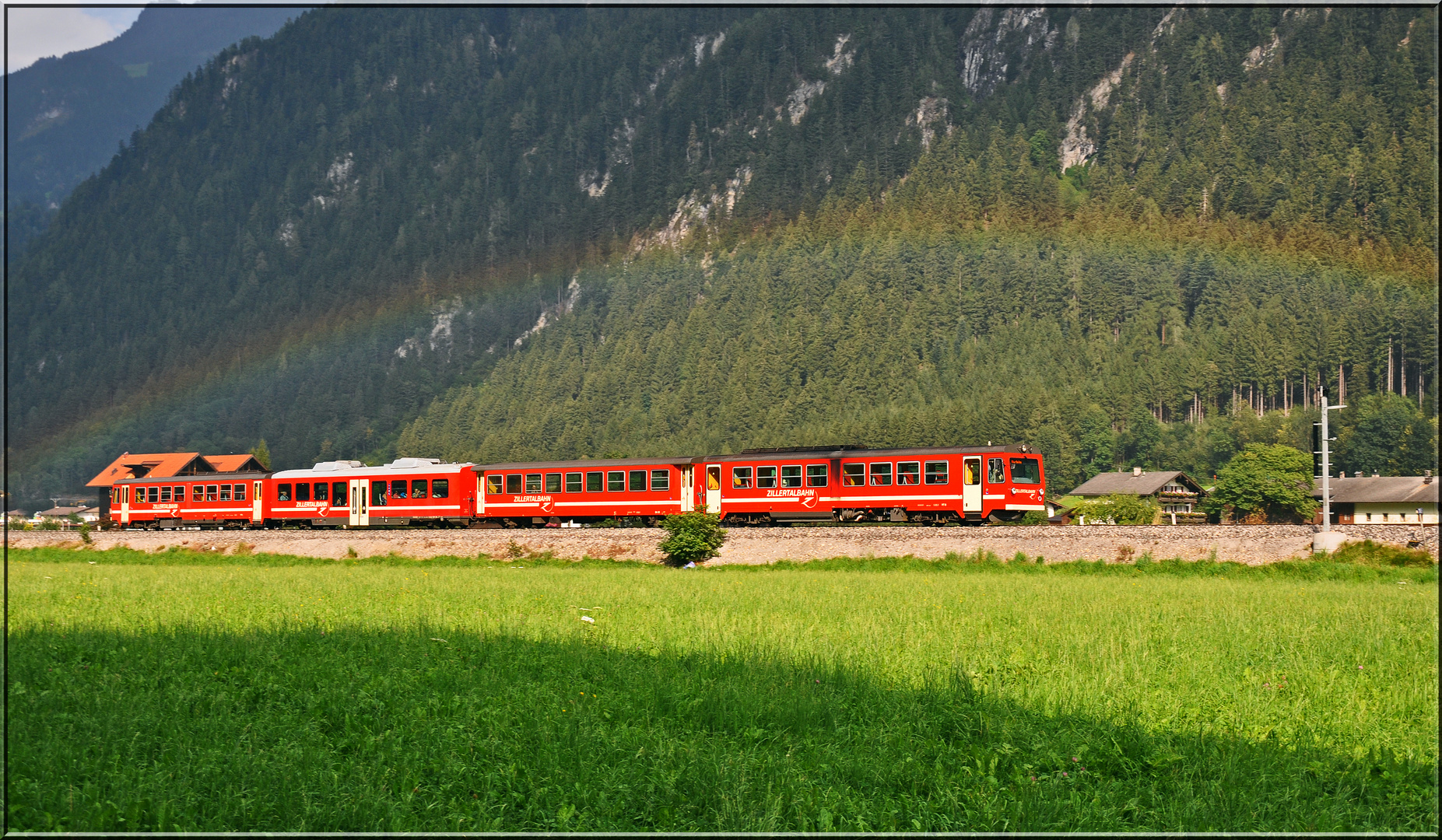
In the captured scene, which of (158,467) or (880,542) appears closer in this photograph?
(880,542)

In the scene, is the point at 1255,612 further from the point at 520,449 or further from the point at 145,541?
the point at 520,449

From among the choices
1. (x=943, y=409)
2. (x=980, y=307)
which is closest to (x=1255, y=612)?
(x=943, y=409)

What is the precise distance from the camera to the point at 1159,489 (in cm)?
10312

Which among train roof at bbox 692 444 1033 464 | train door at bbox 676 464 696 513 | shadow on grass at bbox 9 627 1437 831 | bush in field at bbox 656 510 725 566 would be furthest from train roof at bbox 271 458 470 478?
shadow on grass at bbox 9 627 1437 831

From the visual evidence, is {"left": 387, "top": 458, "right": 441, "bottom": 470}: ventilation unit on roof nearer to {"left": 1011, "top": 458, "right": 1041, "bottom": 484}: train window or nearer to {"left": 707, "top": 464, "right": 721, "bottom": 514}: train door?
{"left": 707, "top": 464, "right": 721, "bottom": 514}: train door

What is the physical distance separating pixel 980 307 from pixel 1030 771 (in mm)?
184656

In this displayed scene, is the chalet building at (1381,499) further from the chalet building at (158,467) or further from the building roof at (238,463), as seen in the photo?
the building roof at (238,463)

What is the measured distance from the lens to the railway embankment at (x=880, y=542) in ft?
112

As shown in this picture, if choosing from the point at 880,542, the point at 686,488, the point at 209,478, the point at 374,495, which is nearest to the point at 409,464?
the point at 374,495

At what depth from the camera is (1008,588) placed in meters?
25.5

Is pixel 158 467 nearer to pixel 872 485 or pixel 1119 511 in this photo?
pixel 872 485

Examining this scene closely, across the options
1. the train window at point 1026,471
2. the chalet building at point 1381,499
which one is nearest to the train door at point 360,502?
the train window at point 1026,471

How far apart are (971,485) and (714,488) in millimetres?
10793

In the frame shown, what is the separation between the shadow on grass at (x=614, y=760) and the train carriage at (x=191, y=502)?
143ft
